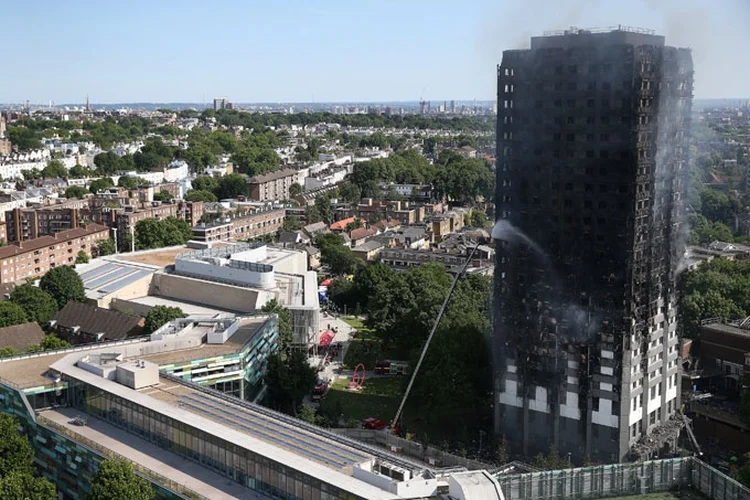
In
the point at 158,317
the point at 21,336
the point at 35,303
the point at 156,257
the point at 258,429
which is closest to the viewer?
the point at 258,429

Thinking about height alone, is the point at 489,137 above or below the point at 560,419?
above

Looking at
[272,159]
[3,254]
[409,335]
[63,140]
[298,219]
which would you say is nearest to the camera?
[409,335]

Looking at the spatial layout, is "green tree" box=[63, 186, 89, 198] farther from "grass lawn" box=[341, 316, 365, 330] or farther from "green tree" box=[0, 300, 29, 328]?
"green tree" box=[0, 300, 29, 328]

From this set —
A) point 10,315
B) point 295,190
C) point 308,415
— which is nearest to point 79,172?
point 295,190

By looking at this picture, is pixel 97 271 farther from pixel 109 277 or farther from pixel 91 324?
pixel 91 324

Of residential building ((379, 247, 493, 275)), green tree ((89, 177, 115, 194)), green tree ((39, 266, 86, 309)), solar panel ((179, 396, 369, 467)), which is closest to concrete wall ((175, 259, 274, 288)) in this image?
green tree ((39, 266, 86, 309))

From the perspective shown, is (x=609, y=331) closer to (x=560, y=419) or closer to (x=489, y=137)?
(x=560, y=419)

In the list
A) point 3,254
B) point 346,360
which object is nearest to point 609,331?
point 346,360
